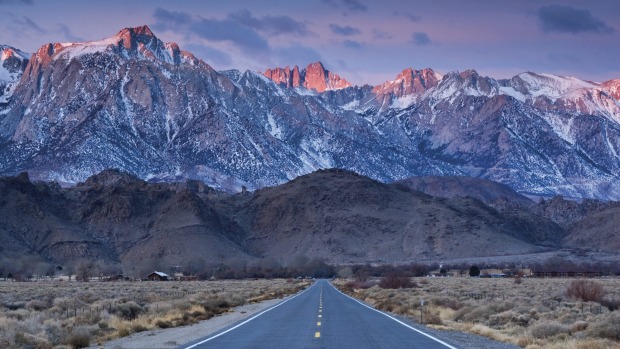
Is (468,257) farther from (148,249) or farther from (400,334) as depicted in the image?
(400,334)

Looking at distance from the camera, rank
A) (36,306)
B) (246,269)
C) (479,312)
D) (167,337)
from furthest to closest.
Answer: (246,269)
(36,306)
(479,312)
(167,337)

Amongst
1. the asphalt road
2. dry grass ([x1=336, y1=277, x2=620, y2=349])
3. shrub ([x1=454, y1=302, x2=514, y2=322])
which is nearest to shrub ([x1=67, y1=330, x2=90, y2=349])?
the asphalt road

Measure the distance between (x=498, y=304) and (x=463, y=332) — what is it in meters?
12.4

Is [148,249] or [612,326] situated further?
[148,249]

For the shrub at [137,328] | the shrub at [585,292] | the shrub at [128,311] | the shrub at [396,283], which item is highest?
the shrub at [396,283]

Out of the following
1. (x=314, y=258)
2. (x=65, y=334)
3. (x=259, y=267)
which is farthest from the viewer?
(x=314, y=258)

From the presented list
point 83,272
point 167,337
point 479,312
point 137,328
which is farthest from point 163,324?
point 83,272

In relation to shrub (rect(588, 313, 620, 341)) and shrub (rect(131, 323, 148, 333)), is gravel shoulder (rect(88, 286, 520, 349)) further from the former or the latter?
shrub (rect(588, 313, 620, 341))

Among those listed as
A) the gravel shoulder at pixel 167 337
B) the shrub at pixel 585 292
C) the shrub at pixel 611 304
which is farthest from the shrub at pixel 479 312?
the gravel shoulder at pixel 167 337

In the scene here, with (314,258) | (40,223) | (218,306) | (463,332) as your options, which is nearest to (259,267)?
(314,258)

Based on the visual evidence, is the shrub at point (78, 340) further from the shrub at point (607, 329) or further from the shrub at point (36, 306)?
the shrub at point (36, 306)

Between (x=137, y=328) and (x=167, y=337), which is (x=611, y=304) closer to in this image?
(x=137, y=328)

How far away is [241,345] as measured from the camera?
85.3 ft

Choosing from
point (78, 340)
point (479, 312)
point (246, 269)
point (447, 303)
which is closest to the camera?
point (78, 340)
